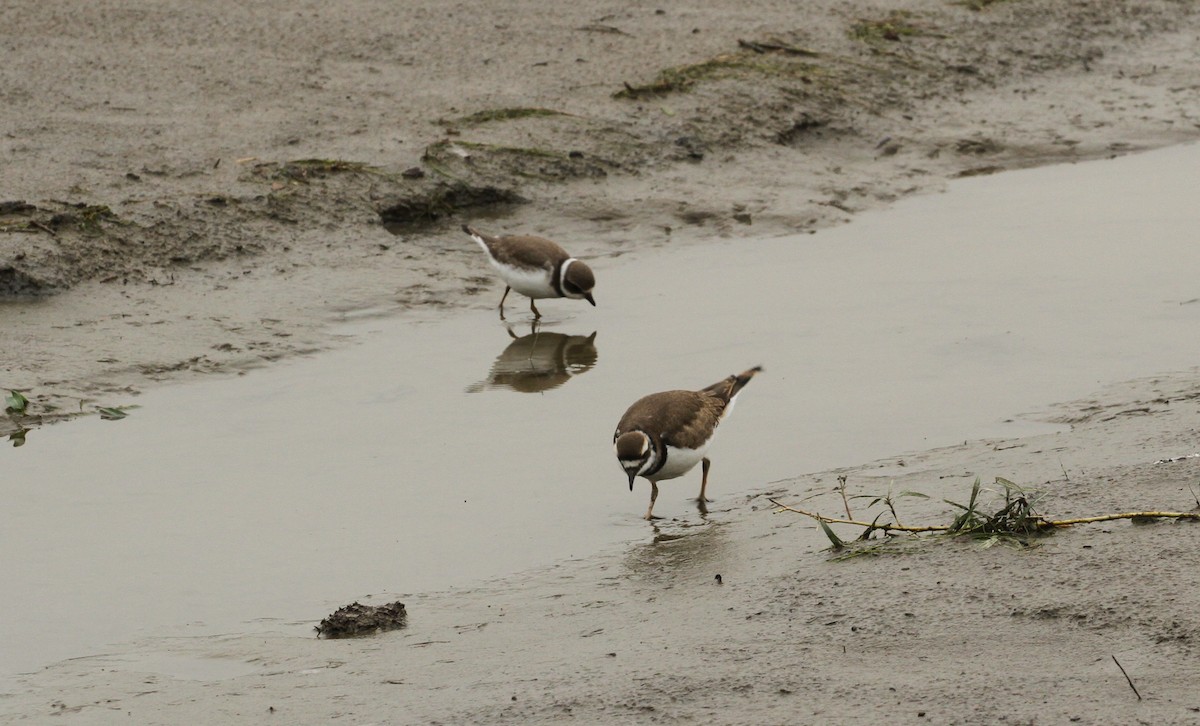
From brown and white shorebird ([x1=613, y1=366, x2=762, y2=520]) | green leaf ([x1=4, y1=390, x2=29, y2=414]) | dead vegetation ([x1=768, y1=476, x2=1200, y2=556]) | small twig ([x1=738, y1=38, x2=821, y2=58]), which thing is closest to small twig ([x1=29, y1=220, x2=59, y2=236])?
green leaf ([x1=4, y1=390, x2=29, y2=414])

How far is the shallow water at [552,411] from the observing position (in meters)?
6.99

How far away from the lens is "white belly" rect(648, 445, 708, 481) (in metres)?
7.55

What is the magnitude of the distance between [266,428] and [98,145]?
430cm

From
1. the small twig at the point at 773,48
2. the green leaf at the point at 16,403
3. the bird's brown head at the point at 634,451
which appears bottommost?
the bird's brown head at the point at 634,451

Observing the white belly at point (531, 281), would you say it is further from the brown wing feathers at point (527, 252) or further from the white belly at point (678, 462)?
the white belly at point (678, 462)

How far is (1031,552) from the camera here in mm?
5977

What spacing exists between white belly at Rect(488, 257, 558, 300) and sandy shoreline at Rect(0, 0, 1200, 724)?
0.67 meters

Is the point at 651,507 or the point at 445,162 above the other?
the point at 445,162

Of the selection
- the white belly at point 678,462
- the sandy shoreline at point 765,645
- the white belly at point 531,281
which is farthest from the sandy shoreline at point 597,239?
the white belly at point 531,281

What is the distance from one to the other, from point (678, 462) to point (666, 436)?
0.52 ft

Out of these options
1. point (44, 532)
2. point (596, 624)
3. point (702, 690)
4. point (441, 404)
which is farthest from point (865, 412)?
point (44, 532)

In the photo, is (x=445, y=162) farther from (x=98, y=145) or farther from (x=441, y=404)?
(x=441, y=404)

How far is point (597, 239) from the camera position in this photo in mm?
12141

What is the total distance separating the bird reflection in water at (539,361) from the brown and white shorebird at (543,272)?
12.6 inches
